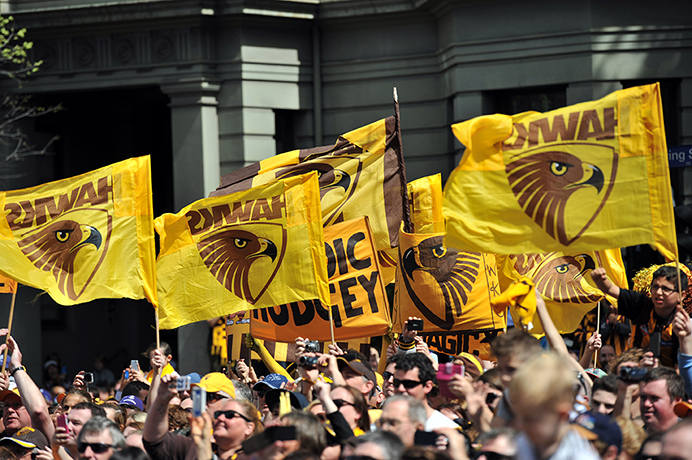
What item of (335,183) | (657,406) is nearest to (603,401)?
(657,406)

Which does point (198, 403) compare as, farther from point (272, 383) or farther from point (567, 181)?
point (567, 181)

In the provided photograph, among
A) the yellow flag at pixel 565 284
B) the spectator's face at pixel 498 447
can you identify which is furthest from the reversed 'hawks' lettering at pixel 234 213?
the spectator's face at pixel 498 447

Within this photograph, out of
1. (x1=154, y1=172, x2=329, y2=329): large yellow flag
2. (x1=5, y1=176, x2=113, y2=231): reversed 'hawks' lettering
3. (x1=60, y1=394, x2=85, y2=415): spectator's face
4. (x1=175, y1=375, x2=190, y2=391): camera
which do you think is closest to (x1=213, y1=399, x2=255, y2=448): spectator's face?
(x1=175, y1=375, x2=190, y2=391): camera

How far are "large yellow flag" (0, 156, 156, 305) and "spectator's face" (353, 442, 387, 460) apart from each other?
15.8ft

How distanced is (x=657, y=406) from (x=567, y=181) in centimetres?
220

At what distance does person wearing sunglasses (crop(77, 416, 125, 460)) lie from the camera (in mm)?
5902

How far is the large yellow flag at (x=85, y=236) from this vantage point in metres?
9.32

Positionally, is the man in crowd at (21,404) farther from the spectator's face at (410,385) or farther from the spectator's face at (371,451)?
the spectator's face at (371,451)

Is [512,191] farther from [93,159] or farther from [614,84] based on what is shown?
[93,159]

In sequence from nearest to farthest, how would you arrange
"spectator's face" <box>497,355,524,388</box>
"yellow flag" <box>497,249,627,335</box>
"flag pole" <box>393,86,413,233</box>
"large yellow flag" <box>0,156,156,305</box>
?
1. "spectator's face" <box>497,355,524,388</box>
2. "large yellow flag" <box>0,156,156,305</box>
3. "yellow flag" <box>497,249,627,335</box>
4. "flag pole" <box>393,86,413,233</box>

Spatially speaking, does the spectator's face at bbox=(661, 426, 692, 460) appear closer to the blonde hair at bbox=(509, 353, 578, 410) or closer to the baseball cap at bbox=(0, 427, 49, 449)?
the blonde hair at bbox=(509, 353, 578, 410)

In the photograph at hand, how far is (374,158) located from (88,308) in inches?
517

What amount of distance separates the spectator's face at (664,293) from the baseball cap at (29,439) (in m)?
4.56

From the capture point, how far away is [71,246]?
9586mm
